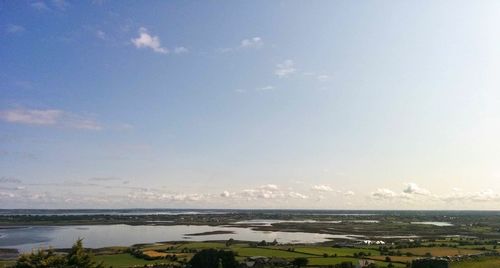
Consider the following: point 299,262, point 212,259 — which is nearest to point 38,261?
point 212,259

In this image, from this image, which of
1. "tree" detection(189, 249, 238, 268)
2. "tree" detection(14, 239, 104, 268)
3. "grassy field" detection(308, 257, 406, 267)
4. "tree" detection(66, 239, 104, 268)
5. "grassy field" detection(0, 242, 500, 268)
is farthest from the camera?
"grassy field" detection(0, 242, 500, 268)

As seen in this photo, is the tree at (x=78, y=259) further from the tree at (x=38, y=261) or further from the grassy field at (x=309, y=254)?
the grassy field at (x=309, y=254)

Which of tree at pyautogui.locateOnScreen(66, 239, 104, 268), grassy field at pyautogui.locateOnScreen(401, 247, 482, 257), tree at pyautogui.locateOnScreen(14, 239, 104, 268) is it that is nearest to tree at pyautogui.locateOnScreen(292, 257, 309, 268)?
grassy field at pyautogui.locateOnScreen(401, 247, 482, 257)

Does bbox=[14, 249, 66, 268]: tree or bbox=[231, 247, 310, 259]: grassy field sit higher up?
bbox=[14, 249, 66, 268]: tree

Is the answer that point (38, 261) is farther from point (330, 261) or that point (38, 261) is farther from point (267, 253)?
point (267, 253)

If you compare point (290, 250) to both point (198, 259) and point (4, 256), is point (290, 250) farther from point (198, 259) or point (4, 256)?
point (4, 256)

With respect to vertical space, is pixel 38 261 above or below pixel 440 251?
above

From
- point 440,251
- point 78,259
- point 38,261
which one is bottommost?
point 440,251

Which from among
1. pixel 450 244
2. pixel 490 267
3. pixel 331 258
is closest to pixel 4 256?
pixel 331 258

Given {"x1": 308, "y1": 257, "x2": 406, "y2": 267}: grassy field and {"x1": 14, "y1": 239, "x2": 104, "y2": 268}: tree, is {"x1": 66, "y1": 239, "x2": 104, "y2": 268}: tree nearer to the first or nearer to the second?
{"x1": 14, "y1": 239, "x2": 104, "y2": 268}: tree

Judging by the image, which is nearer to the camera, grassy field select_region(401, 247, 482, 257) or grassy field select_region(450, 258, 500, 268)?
grassy field select_region(450, 258, 500, 268)

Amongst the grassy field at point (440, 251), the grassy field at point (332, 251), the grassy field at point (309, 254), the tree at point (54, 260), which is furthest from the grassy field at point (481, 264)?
the tree at point (54, 260)
